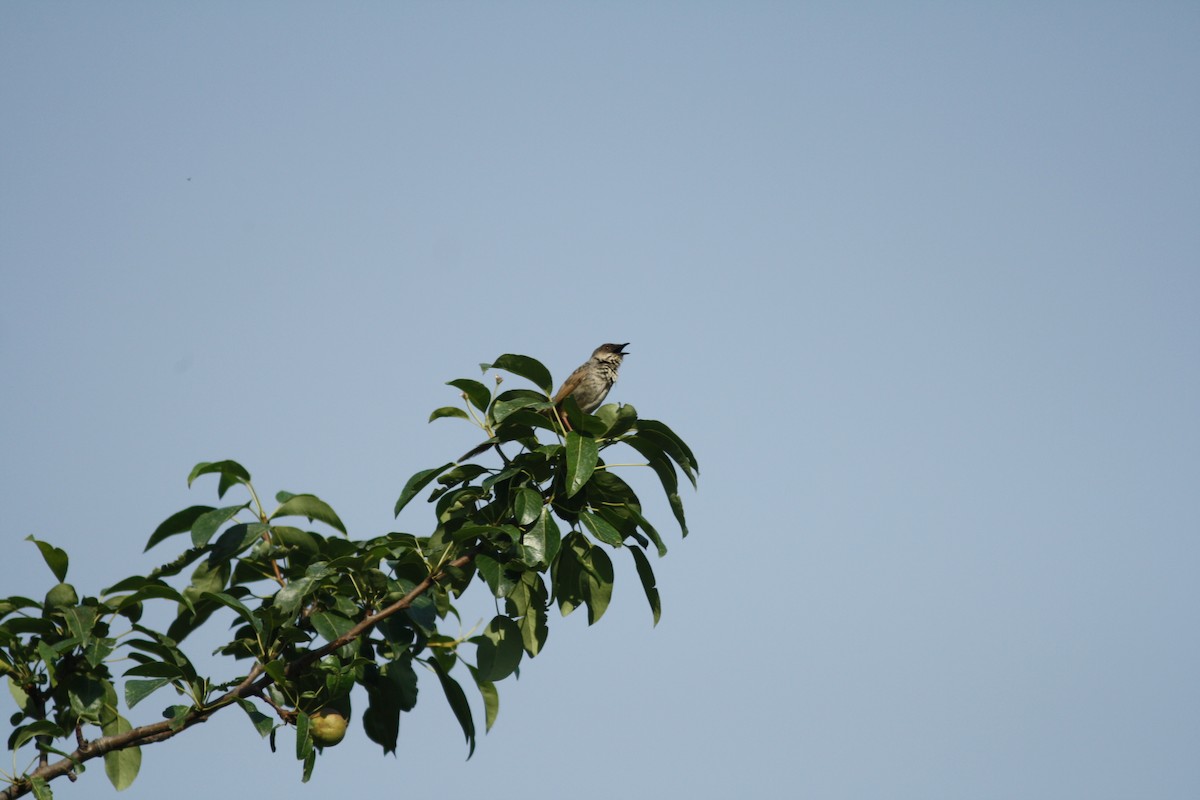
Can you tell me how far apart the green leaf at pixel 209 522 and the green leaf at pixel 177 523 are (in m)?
0.03

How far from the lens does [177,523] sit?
436cm

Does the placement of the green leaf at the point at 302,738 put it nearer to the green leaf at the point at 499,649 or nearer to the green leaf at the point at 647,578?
the green leaf at the point at 499,649

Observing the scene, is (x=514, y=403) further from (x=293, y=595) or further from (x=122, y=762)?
(x=122, y=762)

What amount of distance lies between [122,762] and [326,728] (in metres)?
0.81

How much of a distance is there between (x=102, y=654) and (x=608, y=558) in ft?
5.86

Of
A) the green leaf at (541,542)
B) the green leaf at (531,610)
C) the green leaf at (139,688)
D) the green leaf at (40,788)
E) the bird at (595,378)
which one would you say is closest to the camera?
the green leaf at (40,788)

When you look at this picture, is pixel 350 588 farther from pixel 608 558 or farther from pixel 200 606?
pixel 608 558

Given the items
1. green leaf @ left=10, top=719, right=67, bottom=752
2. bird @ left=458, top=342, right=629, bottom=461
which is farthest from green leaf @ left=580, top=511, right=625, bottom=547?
bird @ left=458, top=342, right=629, bottom=461

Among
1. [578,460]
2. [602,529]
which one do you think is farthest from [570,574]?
[578,460]

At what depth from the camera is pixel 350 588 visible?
171 inches

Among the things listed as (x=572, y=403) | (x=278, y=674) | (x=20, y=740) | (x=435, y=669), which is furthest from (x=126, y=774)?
(x=572, y=403)

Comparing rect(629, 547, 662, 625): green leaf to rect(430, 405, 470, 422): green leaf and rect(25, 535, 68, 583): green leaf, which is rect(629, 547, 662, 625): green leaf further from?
rect(25, 535, 68, 583): green leaf

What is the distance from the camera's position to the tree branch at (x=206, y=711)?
3779 millimetres

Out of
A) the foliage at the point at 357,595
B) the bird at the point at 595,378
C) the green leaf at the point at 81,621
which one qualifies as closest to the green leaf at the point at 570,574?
the foliage at the point at 357,595
